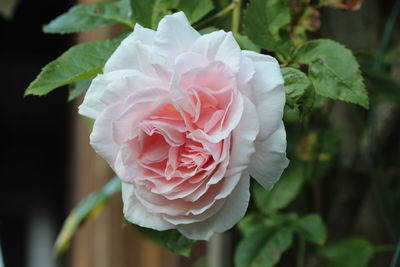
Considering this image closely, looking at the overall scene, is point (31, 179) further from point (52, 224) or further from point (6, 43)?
point (6, 43)

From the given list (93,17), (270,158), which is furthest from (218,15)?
(270,158)

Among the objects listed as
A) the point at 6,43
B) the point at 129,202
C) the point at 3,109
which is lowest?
the point at 3,109

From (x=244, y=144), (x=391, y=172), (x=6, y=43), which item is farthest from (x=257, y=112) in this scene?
(x=6, y=43)

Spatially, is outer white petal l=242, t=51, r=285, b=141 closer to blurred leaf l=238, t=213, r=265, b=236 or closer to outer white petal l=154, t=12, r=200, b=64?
outer white petal l=154, t=12, r=200, b=64

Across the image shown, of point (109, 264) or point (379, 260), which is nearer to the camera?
point (379, 260)

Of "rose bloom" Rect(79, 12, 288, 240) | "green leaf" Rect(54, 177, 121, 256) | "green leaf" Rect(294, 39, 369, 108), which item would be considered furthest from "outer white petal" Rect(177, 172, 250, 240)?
"green leaf" Rect(54, 177, 121, 256)

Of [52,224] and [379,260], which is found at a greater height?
[379,260]
